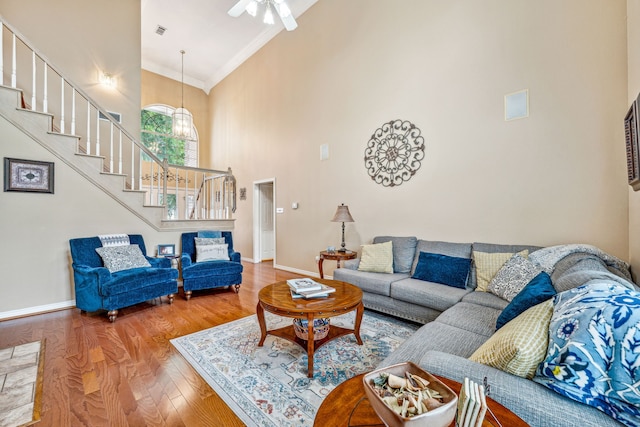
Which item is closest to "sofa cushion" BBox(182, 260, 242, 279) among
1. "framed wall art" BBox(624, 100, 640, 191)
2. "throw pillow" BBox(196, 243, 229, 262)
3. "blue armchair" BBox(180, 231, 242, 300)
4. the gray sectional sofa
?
"blue armchair" BBox(180, 231, 242, 300)

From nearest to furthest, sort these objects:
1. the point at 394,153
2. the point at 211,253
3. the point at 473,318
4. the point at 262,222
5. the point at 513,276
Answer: the point at 473,318 → the point at 513,276 → the point at 394,153 → the point at 211,253 → the point at 262,222

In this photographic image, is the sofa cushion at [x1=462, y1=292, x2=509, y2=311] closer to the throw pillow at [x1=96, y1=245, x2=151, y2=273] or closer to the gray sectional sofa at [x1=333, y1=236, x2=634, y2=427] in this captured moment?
the gray sectional sofa at [x1=333, y1=236, x2=634, y2=427]

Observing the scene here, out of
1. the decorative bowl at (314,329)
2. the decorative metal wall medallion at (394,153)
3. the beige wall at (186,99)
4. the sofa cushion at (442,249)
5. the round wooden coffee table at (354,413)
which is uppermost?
the beige wall at (186,99)

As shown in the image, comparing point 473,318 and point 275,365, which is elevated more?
point 473,318

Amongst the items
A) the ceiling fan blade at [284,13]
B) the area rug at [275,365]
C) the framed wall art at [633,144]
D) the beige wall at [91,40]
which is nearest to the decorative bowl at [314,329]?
the area rug at [275,365]

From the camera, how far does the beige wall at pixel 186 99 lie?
7.48 meters

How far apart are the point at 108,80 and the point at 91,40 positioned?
2.15ft

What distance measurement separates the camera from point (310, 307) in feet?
6.77

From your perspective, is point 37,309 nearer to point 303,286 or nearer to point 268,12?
point 303,286

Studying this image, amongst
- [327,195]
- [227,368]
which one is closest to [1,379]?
[227,368]

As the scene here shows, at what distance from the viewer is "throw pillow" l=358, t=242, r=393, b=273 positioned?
3402 millimetres

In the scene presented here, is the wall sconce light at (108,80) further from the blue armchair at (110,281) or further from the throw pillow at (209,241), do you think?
the throw pillow at (209,241)

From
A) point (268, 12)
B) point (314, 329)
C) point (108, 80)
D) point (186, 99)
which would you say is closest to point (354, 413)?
point (314, 329)

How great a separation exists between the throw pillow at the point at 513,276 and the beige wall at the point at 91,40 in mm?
6360
